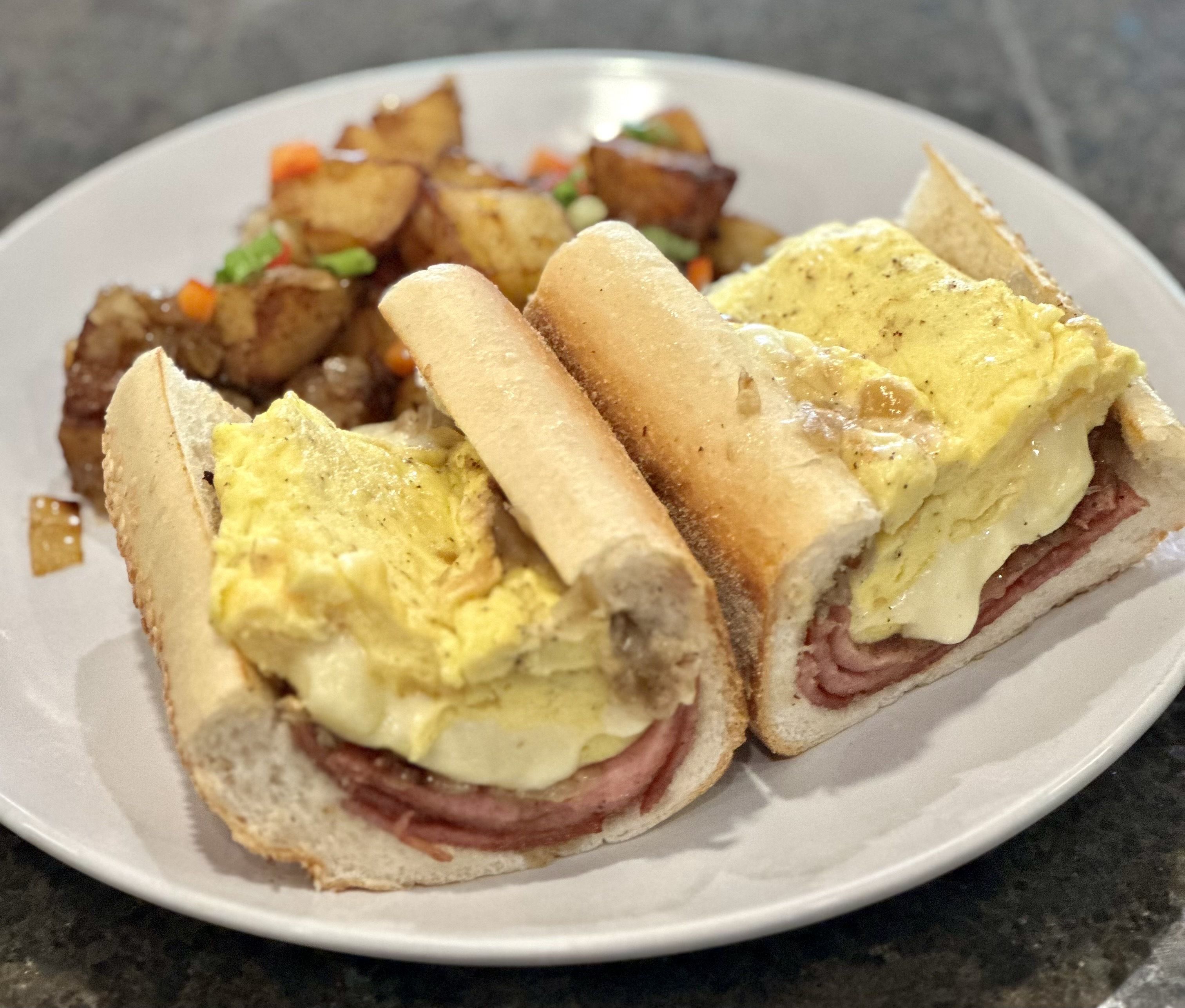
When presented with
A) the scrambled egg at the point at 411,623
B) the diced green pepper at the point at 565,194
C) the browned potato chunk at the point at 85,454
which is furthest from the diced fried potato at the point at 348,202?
the scrambled egg at the point at 411,623

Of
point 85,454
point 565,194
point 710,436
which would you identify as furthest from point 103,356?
point 710,436

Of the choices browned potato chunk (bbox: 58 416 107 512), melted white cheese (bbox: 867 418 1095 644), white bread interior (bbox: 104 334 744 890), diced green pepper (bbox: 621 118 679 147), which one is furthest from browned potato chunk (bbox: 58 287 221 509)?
melted white cheese (bbox: 867 418 1095 644)

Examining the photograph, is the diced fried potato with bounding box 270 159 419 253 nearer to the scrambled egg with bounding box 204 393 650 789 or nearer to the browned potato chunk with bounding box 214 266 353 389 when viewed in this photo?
the browned potato chunk with bounding box 214 266 353 389

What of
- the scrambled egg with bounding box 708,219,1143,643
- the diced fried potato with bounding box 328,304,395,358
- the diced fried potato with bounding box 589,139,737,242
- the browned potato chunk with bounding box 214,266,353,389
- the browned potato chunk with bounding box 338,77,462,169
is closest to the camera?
the scrambled egg with bounding box 708,219,1143,643

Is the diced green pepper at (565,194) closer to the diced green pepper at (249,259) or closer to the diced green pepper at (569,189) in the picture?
the diced green pepper at (569,189)

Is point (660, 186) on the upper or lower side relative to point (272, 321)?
upper

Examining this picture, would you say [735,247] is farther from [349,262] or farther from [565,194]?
[349,262]
